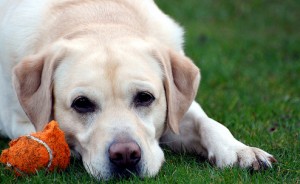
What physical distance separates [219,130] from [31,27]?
1546 millimetres

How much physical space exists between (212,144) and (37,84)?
1.20 m

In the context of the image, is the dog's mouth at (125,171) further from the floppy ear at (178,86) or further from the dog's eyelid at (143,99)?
the floppy ear at (178,86)

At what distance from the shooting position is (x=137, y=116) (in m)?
4.04

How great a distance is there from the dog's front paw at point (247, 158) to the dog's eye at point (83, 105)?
0.89m

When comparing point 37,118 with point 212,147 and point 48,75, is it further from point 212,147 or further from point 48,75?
point 212,147

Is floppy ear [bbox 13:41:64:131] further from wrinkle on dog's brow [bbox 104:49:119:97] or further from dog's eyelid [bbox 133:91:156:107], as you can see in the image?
dog's eyelid [bbox 133:91:156:107]

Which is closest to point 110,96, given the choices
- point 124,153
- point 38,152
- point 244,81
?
point 124,153

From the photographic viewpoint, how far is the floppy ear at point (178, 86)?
4332mm

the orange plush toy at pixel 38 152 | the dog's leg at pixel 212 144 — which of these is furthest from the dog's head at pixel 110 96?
the dog's leg at pixel 212 144

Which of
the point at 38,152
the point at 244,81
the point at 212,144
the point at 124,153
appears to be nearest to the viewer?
the point at 124,153

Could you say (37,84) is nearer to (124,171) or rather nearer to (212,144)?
(124,171)

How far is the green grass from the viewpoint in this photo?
4.04 meters

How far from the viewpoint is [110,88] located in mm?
3965

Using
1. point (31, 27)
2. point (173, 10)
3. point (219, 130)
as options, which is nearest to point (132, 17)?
point (31, 27)
